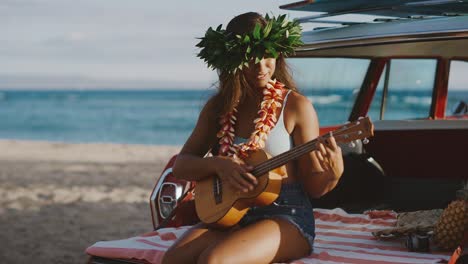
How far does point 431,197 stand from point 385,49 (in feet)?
3.55

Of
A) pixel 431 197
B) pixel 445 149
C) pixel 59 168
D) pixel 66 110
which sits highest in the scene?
pixel 445 149

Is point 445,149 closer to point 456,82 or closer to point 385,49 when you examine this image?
point 385,49

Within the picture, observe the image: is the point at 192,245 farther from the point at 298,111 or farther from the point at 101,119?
the point at 101,119

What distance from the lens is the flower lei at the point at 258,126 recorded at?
3295 mm

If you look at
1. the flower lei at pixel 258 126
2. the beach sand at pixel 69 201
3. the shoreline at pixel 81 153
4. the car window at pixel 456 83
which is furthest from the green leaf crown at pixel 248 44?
the shoreline at pixel 81 153

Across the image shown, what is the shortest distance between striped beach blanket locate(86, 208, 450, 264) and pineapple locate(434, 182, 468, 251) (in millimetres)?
63

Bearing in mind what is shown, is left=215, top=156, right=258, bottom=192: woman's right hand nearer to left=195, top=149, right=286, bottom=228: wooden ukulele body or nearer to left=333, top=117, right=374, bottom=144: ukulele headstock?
left=195, top=149, right=286, bottom=228: wooden ukulele body

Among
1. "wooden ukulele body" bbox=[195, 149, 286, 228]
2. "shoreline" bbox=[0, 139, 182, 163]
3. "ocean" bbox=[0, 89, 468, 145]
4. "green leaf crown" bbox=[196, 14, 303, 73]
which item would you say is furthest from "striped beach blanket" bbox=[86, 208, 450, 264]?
"ocean" bbox=[0, 89, 468, 145]

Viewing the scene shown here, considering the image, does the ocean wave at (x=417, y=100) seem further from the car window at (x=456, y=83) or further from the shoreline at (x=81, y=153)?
the shoreline at (x=81, y=153)

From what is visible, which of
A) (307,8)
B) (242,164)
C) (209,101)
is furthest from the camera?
(307,8)

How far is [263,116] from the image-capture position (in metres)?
3.34

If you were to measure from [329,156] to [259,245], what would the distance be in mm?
461

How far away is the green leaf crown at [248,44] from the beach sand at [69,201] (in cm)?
358

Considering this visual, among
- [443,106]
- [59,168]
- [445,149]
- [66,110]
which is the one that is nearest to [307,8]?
[445,149]
